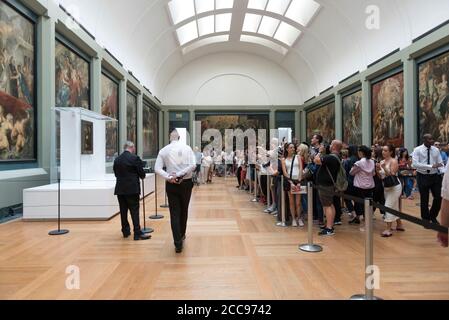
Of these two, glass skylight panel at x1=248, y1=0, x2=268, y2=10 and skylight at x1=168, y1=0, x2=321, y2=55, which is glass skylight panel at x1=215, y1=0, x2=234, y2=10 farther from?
glass skylight panel at x1=248, y1=0, x2=268, y2=10

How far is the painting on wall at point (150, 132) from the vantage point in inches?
882

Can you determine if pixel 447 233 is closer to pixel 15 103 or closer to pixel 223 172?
pixel 15 103

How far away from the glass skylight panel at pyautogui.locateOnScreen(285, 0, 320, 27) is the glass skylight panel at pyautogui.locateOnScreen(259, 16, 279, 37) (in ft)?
6.27

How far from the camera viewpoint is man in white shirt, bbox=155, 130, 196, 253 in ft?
17.2

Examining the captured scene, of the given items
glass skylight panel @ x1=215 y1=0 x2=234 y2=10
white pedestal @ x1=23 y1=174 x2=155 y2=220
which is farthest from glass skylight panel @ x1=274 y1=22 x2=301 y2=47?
white pedestal @ x1=23 y1=174 x2=155 y2=220

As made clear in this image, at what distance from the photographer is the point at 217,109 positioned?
2814 cm

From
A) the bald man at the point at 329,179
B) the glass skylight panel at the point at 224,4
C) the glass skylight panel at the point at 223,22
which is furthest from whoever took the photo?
the glass skylight panel at the point at 223,22

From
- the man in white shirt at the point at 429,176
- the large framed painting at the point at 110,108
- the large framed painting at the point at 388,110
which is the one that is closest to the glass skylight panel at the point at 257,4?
the large framed painting at the point at 388,110

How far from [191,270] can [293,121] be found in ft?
83.7

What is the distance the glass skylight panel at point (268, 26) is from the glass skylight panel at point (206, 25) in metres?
3.49

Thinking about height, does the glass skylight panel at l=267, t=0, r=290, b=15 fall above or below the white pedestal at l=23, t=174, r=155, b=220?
above

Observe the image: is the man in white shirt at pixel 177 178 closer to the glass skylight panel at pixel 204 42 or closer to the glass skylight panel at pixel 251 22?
the glass skylight panel at pixel 251 22
